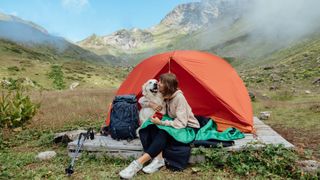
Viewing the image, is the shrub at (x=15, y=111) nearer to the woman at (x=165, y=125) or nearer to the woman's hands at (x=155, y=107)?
the woman's hands at (x=155, y=107)

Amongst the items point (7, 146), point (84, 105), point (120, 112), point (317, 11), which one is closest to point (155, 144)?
point (120, 112)

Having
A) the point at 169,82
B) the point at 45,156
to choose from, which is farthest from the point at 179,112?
the point at 45,156

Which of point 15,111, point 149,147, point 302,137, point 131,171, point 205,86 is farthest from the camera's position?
point 15,111

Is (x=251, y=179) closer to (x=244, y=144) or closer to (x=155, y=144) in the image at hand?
(x=244, y=144)

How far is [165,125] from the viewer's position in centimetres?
675

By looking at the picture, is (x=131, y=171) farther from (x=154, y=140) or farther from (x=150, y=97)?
(x=150, y=97)

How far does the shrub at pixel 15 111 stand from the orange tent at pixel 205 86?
151 inches

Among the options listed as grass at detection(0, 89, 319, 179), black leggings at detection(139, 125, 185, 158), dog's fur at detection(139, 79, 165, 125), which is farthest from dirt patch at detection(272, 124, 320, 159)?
dog's fur at detection(139, 79, 165, 125)

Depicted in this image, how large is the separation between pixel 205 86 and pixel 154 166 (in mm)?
2832

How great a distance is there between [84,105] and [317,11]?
146m

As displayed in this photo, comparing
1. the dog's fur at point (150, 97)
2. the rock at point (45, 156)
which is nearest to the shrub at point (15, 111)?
the rock at point (45, 156)

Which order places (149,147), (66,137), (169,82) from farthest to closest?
(66,137)
(169,82)
(149,147)

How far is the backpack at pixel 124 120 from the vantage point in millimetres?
7715

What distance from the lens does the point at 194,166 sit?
675cm
